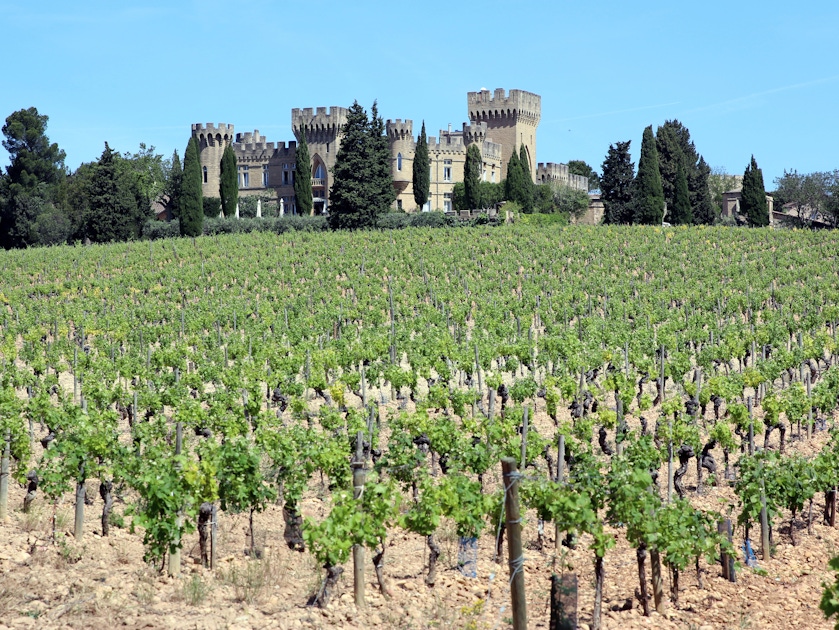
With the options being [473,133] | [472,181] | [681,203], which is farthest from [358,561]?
[473,133]

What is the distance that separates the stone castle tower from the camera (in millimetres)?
73688

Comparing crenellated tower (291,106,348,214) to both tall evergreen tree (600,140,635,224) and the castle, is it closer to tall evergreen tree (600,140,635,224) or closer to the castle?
the castle

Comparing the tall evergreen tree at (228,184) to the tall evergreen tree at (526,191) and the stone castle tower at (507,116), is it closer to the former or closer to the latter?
the tall evergreen tree at (526,191)

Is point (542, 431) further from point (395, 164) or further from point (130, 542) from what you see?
point (395, 164)

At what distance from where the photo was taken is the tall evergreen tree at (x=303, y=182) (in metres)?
61.8

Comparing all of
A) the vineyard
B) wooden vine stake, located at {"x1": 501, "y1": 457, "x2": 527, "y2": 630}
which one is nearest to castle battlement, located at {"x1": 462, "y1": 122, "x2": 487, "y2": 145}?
the vineyard

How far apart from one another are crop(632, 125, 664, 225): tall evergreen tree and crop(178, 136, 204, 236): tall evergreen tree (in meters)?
25.5

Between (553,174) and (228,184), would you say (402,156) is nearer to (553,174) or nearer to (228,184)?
(228,184)

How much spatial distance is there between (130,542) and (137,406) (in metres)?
6.66

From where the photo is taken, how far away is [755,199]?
60.8 metres

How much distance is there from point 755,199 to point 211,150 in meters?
37.2

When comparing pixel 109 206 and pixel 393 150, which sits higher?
pixel 393 150

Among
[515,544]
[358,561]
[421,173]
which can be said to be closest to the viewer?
[515,544]

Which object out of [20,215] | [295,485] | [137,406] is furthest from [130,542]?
[20,215]
